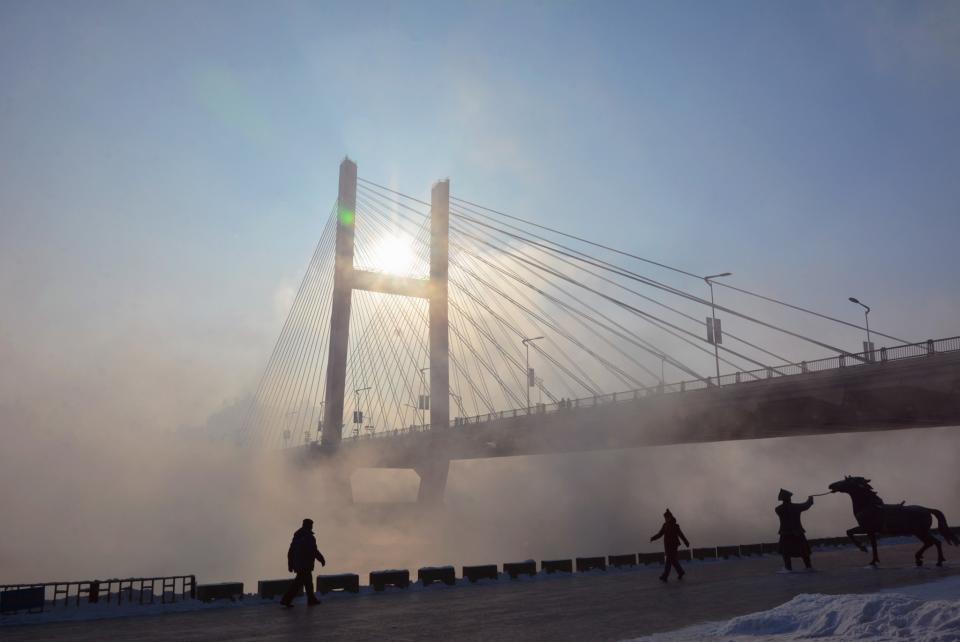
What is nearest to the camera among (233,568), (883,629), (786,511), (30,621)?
(883,629)

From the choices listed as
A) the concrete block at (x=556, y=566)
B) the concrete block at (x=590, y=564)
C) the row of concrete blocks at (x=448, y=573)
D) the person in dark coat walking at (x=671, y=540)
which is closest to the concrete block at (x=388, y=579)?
the row of concrete blocks at (x=448, y=573)

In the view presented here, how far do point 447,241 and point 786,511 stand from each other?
38798mm

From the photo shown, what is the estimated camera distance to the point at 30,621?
13.2 meters

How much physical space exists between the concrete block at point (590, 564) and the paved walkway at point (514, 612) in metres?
3.20

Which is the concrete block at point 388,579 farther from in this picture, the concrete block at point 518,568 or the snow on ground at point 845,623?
the snow on ground at point 845,623

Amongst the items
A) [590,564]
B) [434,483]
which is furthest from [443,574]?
[434,483]

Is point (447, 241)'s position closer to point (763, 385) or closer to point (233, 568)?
point (763, 385)

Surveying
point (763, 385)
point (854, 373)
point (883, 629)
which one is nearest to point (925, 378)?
point (854, 373)

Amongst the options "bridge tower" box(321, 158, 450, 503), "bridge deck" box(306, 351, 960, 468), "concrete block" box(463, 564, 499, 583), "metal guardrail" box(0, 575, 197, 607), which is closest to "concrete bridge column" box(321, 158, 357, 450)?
"bridge tower" box(321, 158, 450, 503)

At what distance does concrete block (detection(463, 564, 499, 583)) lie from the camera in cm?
1895

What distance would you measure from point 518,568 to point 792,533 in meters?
6.67

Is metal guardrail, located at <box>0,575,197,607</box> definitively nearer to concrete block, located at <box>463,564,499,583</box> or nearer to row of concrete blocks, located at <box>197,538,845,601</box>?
row of concrete blocks, located at <box>197,538,845,601</box>

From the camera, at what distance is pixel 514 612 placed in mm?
12578

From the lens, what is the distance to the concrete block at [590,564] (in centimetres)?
2216
